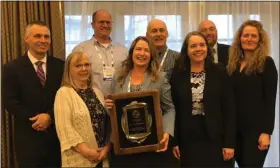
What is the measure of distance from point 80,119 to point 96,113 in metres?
0.13

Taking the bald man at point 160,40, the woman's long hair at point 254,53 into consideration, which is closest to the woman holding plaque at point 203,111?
the woman's long hair at point 254,53

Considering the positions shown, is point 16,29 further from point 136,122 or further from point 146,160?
point 146,160

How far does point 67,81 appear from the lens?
230 centimetres

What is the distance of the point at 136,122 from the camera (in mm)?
2213

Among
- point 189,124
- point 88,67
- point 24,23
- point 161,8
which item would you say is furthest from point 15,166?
point 161,8

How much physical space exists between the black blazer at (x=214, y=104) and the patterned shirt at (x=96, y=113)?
52cm

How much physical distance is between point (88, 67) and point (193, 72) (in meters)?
0.75

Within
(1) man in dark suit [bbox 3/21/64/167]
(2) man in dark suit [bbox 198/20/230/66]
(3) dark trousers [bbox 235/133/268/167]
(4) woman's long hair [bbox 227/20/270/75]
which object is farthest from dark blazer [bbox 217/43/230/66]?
(1) man in dark suit [bbox 3/21/64/167]

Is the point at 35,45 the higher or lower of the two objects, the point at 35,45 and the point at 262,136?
the higher

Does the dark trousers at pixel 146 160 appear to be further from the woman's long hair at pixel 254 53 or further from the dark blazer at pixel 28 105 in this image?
the woman's long hair at pixel 254 53

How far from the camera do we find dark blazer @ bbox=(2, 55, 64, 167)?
2.45 metres

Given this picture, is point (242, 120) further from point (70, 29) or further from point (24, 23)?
point (24, 23)

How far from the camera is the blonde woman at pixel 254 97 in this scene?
2432 mm

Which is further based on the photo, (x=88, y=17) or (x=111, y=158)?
(x=88, y=17)
